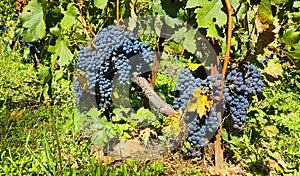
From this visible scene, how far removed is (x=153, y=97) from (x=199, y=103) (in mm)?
468

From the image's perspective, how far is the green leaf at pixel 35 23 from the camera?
230 centimetres

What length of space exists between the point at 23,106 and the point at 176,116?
1.46 metres

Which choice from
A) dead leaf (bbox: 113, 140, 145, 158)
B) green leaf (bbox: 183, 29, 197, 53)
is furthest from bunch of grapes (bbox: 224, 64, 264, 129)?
dead leaf (bbox: 113, 140, 145, 158)

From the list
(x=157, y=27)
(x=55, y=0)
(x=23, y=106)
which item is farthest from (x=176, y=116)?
(x=23, y=106)

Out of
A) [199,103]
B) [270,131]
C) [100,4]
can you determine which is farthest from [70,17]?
[270,131]

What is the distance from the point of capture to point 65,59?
2.45 meters

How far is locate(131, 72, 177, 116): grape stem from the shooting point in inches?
102

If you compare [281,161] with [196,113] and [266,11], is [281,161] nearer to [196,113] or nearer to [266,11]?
[196,113]

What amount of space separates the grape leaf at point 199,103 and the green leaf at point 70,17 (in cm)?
79

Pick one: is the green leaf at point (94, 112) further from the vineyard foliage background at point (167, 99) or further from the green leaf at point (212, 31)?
the green leaf at point (212, 31)

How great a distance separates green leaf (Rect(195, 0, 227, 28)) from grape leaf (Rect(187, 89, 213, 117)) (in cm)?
39

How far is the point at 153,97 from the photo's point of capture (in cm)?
265

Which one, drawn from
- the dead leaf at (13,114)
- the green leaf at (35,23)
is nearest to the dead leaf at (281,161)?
the green leaf at (35,23)

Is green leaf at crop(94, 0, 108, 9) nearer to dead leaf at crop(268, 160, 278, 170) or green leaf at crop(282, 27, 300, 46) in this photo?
green leaf at crop(282, 27, 300, 46)
